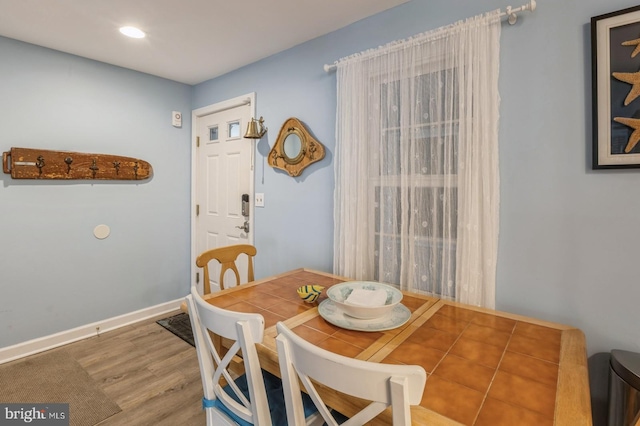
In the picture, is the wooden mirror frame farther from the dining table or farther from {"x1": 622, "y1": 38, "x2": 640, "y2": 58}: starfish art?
{"x1": 622, "y1": 38, "x2": 640, "y2": 58}: starfish art

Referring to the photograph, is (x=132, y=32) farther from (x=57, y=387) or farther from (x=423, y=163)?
(x=57, y=387)

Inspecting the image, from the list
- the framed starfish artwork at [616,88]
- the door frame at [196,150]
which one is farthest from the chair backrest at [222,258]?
the framed starfish artwork at [616,88]

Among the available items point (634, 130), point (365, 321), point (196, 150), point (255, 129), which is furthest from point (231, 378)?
point (196, 150)

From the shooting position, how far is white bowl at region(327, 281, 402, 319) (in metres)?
1.27

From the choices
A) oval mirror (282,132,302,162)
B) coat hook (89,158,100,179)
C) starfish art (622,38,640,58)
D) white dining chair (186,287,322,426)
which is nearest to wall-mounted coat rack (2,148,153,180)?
coat hook (89,158,100,179)

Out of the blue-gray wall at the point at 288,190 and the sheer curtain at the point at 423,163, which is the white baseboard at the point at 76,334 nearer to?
the blue-gray wall at the point at 288,190

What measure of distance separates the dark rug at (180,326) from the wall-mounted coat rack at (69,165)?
145 centimetres

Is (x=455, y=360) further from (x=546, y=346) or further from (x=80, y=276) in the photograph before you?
(x=80, y=276)

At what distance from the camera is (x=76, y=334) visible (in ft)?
8.93

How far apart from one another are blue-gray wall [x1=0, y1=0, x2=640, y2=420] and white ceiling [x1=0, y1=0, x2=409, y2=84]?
0.46 feet

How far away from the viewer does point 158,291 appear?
129 inches

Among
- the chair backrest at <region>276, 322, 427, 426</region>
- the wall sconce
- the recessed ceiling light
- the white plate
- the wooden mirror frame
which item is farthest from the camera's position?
the wall sconce

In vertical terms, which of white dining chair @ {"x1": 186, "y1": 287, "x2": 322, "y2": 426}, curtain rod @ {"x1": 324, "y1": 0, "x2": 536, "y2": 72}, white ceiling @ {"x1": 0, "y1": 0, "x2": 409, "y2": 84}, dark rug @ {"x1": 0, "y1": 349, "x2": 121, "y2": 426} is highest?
white ceiling @ {"x1": 0, "y1": 0, "x2": 409, "y2": 84}

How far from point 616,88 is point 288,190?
199 cm
